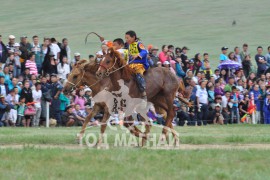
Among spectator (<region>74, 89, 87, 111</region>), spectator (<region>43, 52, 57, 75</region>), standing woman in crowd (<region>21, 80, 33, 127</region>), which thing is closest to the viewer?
standing woman in crowd (<region>21, 80, 33, 127</region>)

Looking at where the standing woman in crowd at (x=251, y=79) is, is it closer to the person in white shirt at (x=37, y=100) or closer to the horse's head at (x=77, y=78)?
the person in white shirt at (x=37, y=100)

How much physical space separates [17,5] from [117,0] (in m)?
6.11

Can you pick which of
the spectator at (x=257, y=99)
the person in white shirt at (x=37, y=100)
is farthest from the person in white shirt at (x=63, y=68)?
the spectator at (x=257, y=99)

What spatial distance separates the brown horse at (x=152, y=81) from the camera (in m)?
16.9

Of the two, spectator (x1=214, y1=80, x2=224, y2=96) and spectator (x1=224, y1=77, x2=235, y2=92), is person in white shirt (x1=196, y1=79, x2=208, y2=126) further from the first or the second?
spectator (x1=224, y1=77, x2=235, y2=92)

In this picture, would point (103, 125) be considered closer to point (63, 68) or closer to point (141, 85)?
point (141, 85)

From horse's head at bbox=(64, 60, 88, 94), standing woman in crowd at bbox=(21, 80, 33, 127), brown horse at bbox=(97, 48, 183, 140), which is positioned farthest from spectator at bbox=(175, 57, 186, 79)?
horse's head at bbox=(64, 60, 88, 94)

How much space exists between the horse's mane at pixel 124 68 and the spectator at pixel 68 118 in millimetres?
8160

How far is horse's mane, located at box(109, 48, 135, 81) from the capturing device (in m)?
16.9

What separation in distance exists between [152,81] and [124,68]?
898 mm

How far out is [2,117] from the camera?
23672 mm

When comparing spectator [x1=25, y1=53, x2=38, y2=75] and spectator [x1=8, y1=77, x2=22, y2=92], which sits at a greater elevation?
spectator [x1=25, y1=53, x2=38, y2=75]

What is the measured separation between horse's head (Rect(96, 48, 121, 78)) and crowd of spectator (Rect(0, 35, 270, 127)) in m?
4.93

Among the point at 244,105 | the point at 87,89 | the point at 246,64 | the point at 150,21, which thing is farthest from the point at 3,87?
the point at 150,21
